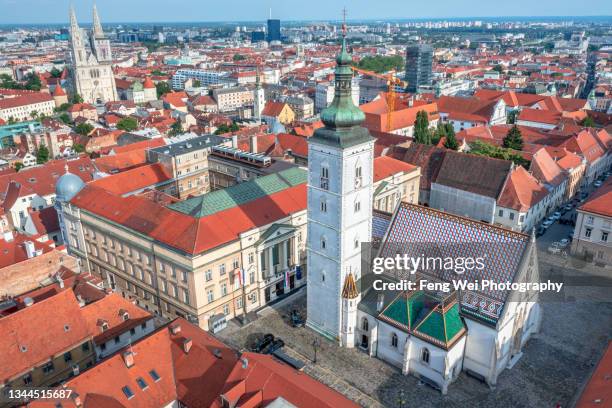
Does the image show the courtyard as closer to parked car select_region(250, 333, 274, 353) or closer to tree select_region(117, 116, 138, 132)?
parked car select_region(250, 333, 274, 353)

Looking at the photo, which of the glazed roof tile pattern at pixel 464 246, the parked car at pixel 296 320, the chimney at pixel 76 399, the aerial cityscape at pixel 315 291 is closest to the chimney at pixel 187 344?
the aerial cityscape at pixel 315 291

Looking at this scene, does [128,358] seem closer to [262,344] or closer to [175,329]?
[175,329]

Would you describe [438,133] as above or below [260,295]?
above

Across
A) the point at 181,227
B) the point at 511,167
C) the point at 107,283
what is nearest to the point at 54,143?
the point at 107,283

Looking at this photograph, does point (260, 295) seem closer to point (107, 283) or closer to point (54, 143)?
point (107, 283)

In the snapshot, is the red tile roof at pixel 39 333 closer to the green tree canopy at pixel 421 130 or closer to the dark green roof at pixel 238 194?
the dark green roof at pixel 238 194

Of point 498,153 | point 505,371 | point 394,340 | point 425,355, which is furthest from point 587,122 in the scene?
point 425,355
